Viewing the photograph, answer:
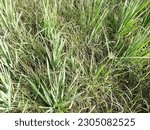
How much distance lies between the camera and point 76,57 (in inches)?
54.5

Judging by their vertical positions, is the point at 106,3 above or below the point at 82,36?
above

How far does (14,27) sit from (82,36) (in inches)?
10.5

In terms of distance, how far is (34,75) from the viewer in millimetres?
1333

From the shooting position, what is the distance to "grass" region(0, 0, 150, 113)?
4.26ft

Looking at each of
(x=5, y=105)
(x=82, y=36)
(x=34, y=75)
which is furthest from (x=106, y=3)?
(x=5, y=105)

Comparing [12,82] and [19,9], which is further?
[19,9]

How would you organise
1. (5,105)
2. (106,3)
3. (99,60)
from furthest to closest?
1. (106,3)
2. (99,60)
3. (5,105)

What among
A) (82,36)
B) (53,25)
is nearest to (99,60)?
(82,36)

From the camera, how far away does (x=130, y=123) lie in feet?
4.36

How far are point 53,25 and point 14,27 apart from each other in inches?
6.0

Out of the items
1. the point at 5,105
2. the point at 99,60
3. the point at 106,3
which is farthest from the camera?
the point at 106,3

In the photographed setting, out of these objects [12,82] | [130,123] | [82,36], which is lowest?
[130,123]

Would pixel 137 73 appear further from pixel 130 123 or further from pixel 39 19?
pixel 39 19

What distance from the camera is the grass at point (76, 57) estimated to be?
1.30m
